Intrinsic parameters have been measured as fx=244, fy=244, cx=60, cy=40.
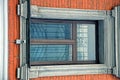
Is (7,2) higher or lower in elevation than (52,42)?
higher

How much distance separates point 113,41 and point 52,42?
1.19m

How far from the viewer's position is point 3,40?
13.5 feet

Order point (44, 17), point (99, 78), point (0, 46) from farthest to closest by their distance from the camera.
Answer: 1. point (99, 78)
2. point (44, 17)
3. point (0, 46)

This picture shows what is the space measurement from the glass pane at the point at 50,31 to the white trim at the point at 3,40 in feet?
1.95

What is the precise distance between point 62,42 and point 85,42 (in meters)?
0.49

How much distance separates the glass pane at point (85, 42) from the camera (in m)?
4.82

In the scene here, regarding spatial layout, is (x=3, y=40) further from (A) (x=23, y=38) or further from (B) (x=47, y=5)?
(B) (x=47, y=5)

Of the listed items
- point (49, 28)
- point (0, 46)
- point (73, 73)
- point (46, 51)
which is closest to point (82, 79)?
point (73, 73)

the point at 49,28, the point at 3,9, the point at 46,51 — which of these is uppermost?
the point at 3,9

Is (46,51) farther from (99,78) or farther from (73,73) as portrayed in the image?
(99,78)

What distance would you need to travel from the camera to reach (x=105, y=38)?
15.5 feet

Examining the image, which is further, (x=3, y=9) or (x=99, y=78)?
(x=99, y=78)

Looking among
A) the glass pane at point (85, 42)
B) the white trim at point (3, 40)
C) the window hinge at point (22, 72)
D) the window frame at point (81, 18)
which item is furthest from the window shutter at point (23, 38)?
the glass pane at point (85, 42)

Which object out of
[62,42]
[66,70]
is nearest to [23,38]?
[62,42]
